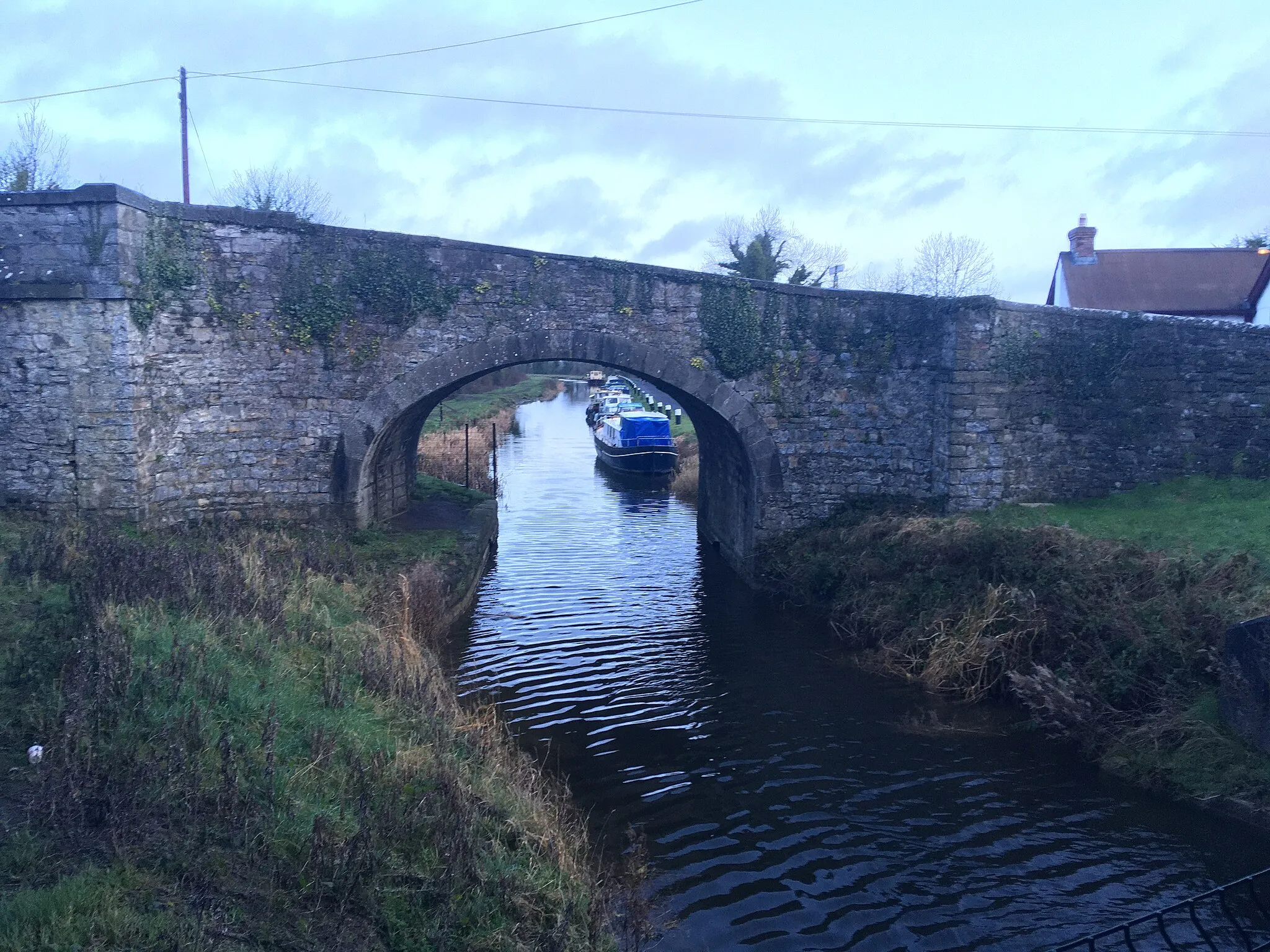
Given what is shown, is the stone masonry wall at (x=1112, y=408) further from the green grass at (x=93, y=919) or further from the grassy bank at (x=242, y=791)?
the green grass at (x=93, y=919)

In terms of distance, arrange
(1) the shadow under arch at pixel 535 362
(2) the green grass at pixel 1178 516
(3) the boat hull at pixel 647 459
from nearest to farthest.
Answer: (2) the green grass at pixel 1178 516 < (1) the shadow under arch at pixel 535 362 < (3) the boat hull at pixel 647 459

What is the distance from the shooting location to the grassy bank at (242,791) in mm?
3441

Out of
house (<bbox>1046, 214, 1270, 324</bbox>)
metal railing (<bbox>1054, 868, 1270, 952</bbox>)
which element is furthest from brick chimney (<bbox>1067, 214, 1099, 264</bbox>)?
metal railing (<bbox>1054, 868, 1270, 952</bbox>)

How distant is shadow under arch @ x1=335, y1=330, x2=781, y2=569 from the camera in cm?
1104

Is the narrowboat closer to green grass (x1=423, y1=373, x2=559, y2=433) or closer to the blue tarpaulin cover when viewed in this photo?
the blue tarpaulin cover

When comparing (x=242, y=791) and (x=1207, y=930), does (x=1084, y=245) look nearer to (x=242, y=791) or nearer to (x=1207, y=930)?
(x=1207, y=930)

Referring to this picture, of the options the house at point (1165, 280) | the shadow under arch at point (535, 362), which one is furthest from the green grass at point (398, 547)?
the house at point (1165, 280)

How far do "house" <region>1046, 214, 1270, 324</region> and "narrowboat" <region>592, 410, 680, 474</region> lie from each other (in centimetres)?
1006

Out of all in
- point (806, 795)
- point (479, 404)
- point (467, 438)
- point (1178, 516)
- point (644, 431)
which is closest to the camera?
point (806, 795)

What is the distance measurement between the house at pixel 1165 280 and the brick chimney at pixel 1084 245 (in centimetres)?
2

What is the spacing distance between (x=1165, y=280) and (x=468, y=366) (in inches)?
805

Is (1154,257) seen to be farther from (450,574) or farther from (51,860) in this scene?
(51,860)

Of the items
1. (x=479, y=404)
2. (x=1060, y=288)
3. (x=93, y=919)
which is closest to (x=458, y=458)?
(x=1060, y=288)

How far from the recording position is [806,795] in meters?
6.79
